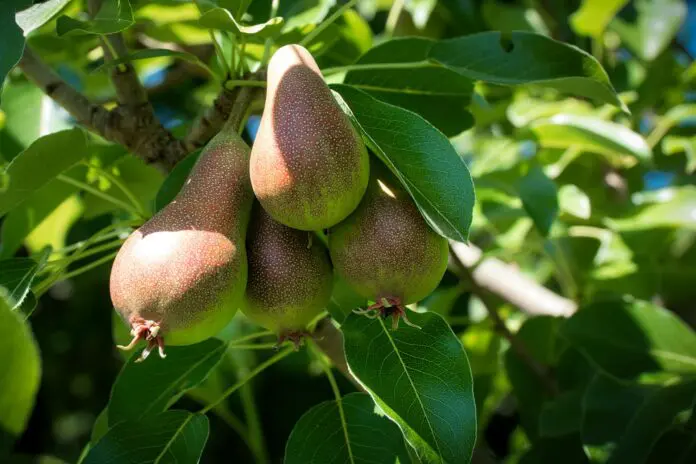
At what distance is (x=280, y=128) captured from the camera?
2.59 feet

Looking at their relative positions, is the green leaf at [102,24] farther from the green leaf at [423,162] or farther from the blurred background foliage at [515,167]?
the green leaf at [423,162]

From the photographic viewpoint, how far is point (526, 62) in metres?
0.99

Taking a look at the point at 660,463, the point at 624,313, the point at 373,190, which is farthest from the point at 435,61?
the point at 660,463

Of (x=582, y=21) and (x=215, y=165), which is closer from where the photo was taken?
(x=215, y=165)

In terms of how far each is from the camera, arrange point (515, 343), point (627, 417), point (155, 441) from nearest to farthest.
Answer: point (155, 441) < point (627, 417) < point (515, 343)

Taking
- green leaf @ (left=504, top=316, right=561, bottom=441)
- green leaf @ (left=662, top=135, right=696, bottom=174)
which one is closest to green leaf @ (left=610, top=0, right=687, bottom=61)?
green leaf @ (left=662, top=135, right=696, bottom=174)

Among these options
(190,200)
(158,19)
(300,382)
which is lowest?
(300,382)

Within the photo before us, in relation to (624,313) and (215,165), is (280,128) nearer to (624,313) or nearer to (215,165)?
(215,165)

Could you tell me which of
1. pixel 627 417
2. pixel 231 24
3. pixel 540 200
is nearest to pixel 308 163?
pixel 231 24

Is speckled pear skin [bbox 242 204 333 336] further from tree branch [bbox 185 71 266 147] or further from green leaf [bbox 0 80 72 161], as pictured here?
green leaf [bbox 0 80 72 161]

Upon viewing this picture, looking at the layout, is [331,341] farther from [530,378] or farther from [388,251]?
[530,378]

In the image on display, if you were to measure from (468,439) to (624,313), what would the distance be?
1.84 feet

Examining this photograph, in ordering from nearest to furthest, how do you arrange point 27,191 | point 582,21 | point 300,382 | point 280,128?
point 280,128, point 27,191, point 582,21, point 300,382

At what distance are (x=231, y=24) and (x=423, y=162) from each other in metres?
0.27
